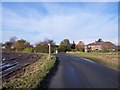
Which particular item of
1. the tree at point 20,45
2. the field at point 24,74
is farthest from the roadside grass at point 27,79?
the tree at point 20,45

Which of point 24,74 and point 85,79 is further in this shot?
point 24,74

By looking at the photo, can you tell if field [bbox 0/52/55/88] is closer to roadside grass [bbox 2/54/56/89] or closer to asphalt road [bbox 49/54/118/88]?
roadside grass [bbox 2/54/56/89]

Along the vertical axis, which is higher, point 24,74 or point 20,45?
point 20,45

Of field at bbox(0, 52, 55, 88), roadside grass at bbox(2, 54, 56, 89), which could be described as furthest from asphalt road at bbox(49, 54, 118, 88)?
field at bbox(0, 52, 55, 88)

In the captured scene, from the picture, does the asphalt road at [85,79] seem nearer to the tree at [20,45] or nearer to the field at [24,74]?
the field at [24,74]

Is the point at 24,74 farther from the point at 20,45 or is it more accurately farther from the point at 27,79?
the point at 20,45

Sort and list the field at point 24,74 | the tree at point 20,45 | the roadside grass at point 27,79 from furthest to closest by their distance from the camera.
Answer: the tree at point 20,45 → the field at point 24,74 → the roadside grass at point 27,79

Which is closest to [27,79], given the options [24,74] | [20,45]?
[24,74]

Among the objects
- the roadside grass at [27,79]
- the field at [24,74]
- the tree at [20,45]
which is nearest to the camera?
the roadside grass at [27,79]

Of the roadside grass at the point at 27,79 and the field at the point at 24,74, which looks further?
the field at the point at 24,74

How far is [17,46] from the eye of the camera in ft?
314

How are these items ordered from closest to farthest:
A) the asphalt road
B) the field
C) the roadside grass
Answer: the roadside grass, the asphalt road, the field

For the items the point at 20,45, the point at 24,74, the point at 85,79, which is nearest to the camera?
the point at 85,79

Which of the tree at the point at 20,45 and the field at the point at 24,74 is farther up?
the tree at the point at 20,45
